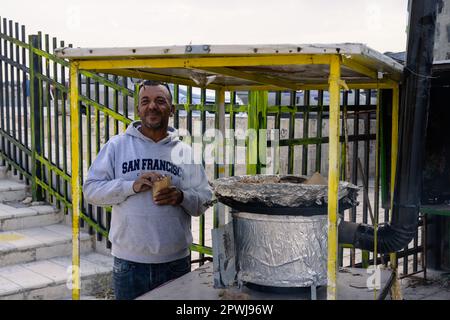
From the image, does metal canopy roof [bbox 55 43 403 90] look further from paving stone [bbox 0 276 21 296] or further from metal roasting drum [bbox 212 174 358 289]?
paving stone [bbox 0 276 21 296]

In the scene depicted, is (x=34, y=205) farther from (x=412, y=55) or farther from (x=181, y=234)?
(x=412, y=55)

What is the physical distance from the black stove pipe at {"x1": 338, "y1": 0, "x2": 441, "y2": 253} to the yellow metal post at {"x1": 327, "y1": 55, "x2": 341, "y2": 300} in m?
0.83

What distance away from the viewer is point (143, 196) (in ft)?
11.9

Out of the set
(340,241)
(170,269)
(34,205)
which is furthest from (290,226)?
(34,205)

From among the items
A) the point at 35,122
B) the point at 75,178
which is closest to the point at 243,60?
the point at 75,178

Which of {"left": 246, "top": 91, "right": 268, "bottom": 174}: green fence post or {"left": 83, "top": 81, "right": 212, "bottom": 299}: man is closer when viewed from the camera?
{"left": 83, "top": 81, "right": 212, "bottom": 299}: man

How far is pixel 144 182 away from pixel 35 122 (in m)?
4.07

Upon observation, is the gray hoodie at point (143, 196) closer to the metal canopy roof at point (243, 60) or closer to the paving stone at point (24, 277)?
the metal canopy roof at point (243, 60)

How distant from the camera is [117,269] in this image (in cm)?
373

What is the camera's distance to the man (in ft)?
11.9

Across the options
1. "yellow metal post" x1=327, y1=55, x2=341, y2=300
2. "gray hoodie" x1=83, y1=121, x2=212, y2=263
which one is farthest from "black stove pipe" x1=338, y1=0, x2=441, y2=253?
"gray hoodie" x1=83, y1=121, x2=212, y2=263

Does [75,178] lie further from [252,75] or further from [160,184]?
[252,75]

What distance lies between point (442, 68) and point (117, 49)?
276 centimetres

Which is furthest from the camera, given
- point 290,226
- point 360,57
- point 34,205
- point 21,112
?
point 21,112
